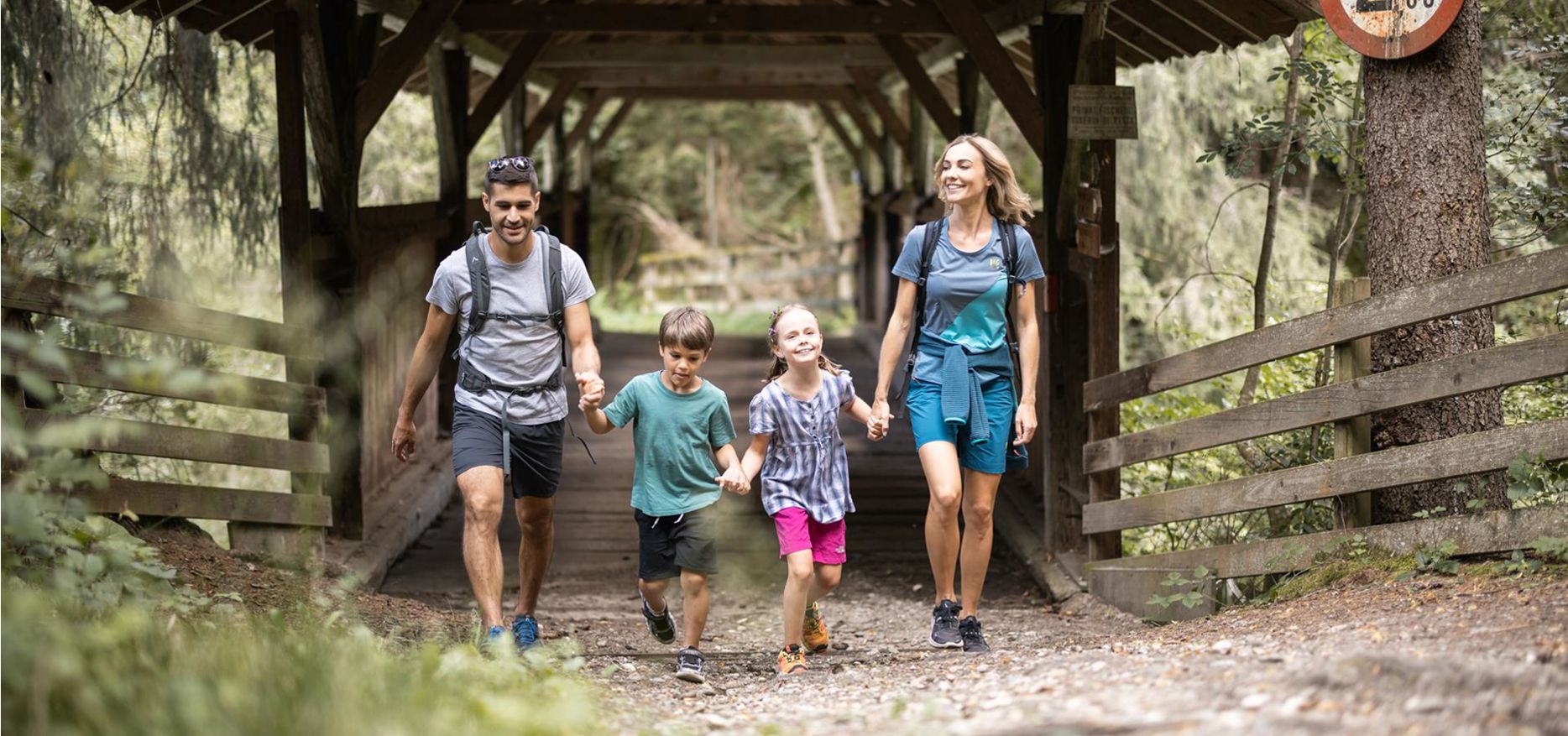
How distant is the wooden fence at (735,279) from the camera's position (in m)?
30.0

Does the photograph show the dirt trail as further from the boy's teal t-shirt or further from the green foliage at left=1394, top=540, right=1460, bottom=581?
the boy's teal t-shirt

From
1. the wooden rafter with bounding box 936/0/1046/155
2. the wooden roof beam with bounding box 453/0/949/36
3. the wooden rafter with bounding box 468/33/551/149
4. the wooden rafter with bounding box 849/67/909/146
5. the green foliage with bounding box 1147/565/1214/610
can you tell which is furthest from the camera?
the wooden rafter with bounding box 849/67/909/146

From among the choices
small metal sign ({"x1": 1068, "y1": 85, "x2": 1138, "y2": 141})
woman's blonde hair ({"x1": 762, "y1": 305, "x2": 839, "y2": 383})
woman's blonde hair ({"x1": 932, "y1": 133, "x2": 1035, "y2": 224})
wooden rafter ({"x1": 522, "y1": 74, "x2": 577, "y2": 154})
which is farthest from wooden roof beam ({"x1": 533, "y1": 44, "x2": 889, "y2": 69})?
woman's blonde hair ({"x1": 762, "y1": 305, "x2": 839, "y2": 383})

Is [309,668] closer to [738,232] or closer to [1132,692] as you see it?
[1132,692]

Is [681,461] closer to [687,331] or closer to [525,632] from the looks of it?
[687,331]

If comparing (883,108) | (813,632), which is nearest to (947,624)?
(813,632)

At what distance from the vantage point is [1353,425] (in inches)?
219

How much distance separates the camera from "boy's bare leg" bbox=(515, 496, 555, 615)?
18.4 feet

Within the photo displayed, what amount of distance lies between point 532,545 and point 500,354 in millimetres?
791

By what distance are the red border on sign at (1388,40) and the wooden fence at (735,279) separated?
24.0 metres

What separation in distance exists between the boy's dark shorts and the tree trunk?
251cm

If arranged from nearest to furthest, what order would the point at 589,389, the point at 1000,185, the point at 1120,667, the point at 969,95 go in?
the point at 1120,667 < the point at 589,389 < the point at 1000,185 < the point at 969,95

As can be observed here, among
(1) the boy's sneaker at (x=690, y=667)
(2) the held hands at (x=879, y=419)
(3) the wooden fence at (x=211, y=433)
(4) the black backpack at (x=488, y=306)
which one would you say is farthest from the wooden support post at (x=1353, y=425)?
(3) the wooden fence at (x=211, y=433)

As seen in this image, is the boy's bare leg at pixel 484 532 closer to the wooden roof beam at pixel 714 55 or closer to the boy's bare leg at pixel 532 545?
the boy's bare leg at pixel 532 545
